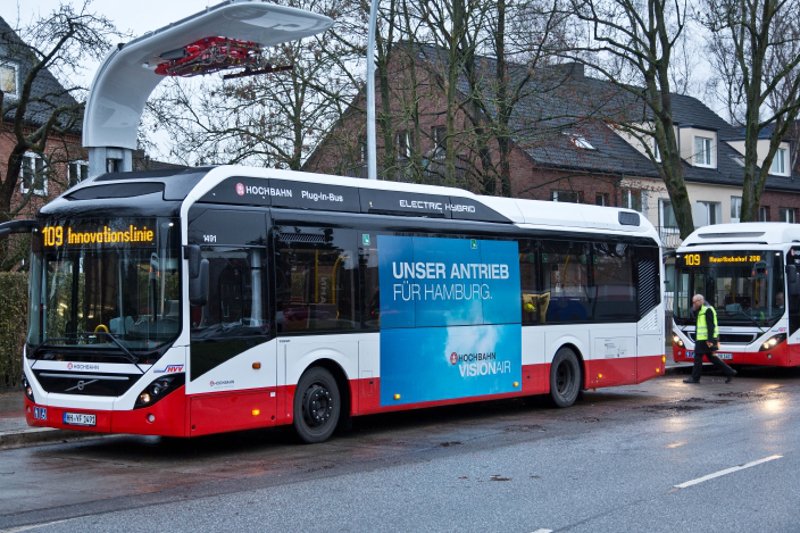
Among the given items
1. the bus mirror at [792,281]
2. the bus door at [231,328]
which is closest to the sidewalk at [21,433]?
the bus door at [231,328]

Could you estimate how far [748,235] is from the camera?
2300cm

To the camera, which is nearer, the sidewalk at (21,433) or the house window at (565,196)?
the sidewalk at (21,433)

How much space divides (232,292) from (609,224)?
8.18 metres

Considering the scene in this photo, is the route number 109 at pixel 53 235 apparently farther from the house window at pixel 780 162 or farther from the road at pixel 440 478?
the house window at pixel 780 162

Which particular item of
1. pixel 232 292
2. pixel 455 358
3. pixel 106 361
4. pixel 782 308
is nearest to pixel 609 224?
pixel 455 358

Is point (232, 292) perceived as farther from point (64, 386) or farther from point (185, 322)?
point (64, 386)

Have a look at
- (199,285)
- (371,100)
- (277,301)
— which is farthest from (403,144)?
(199,285)

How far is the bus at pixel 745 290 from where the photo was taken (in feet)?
73.3

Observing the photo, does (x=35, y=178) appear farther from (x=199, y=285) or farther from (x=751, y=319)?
(x=751, y=319)

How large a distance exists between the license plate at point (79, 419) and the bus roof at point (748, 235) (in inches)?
614

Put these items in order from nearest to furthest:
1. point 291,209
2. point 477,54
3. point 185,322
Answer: point 185,322
point 291,209
point 477,54

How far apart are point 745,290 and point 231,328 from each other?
1436 cm

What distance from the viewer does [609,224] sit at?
709 inches

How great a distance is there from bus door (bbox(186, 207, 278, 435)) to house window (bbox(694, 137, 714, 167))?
Result: 43.3 m
